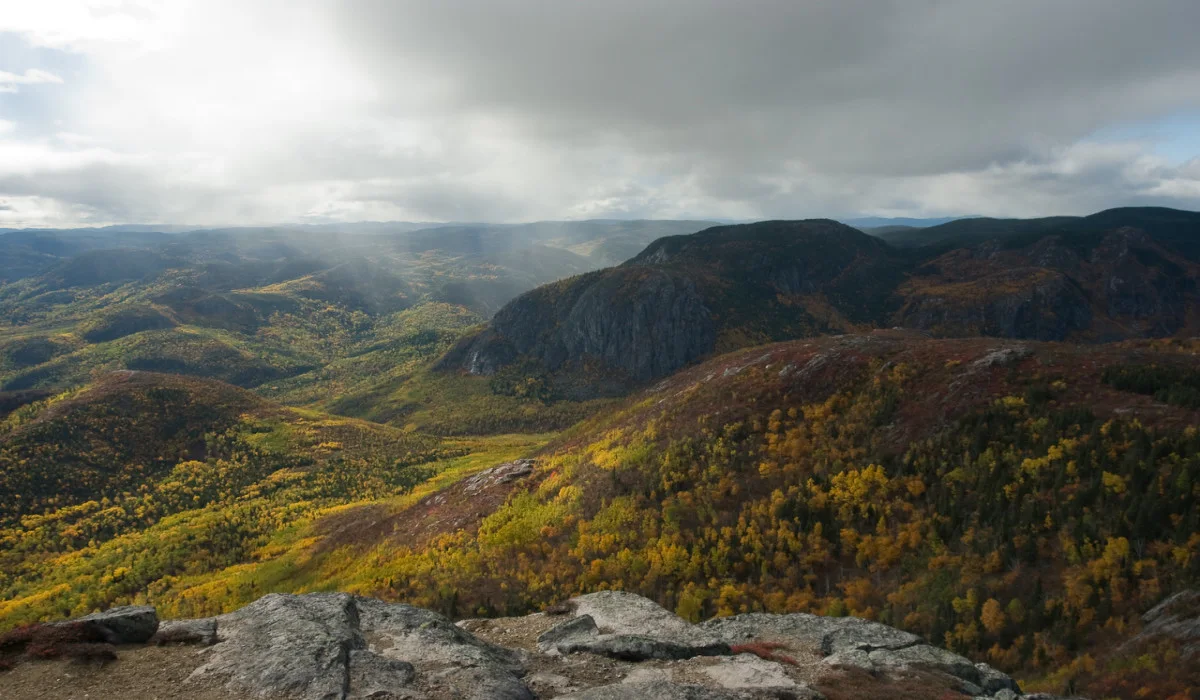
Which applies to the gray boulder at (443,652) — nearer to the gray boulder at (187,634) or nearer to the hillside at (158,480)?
the gray boulder at (187,634)

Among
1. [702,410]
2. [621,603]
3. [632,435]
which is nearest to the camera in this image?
[621,603]

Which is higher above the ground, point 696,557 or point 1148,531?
point 1148,531

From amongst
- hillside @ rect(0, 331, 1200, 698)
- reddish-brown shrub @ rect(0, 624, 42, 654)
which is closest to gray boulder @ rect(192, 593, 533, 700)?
reddish-brown shrub @ rect(0, 624, 42, 654)

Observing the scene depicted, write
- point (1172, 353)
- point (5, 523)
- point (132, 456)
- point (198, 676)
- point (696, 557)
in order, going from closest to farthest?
point (198, 676)
point (696, 557)
point (1172, 353)
point (5, 523)
point (132, 456)

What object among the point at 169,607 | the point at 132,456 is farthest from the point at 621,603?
the point at 132,456

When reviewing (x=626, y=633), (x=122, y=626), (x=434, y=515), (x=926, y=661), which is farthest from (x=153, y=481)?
(x=926, y=661)

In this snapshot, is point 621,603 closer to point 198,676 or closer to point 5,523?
point 198,676

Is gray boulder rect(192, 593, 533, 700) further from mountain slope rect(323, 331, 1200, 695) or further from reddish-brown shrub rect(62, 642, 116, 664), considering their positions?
mountain slope rect(323, 331, 1200, 695)

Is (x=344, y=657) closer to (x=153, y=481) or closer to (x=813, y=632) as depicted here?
(x=813, y=632)
